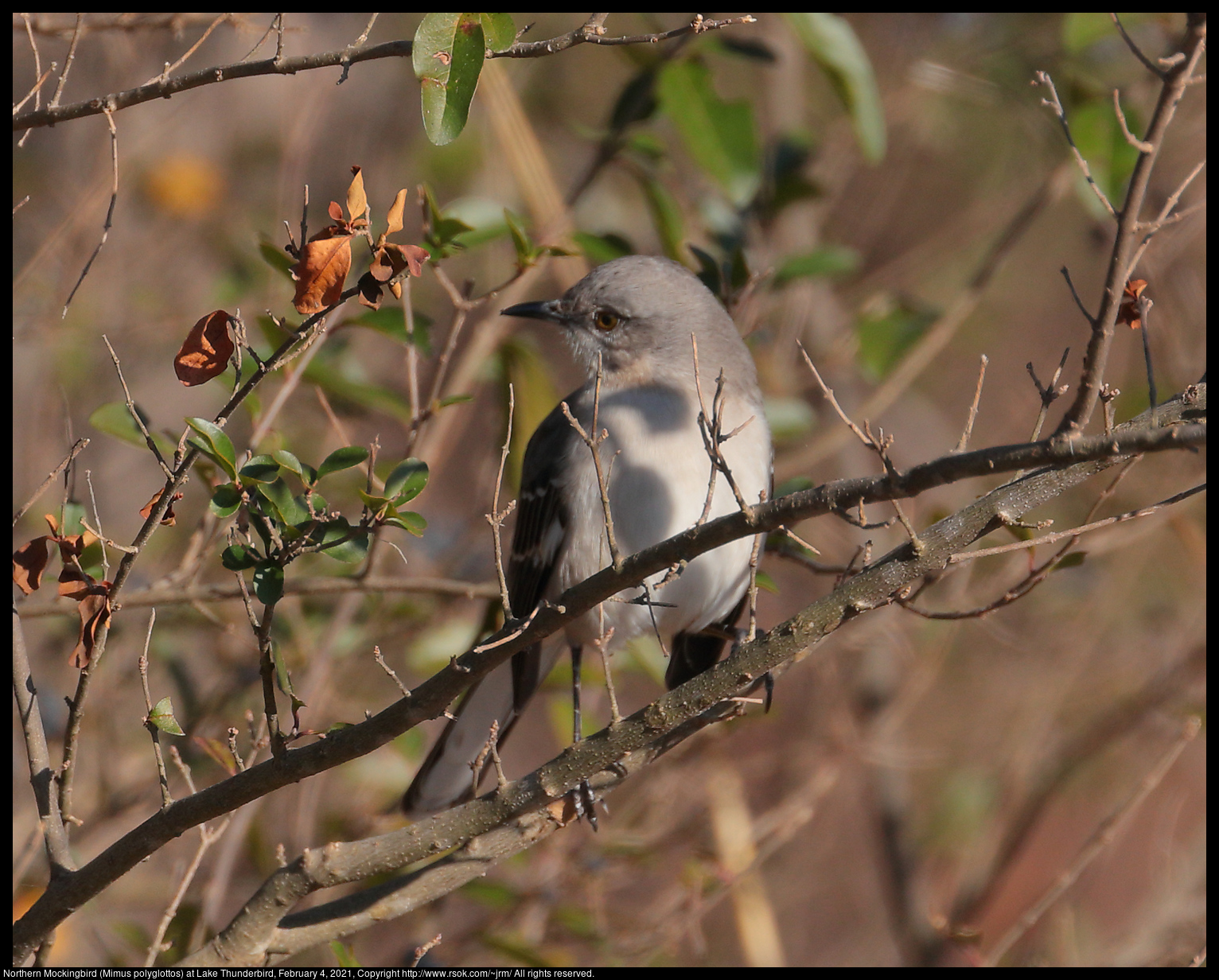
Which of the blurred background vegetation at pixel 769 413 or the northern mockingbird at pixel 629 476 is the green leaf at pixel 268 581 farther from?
the northern mockingbird at pixel 629 476

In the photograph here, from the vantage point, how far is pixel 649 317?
4340 mm

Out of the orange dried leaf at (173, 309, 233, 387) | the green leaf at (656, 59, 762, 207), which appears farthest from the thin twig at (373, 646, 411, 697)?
the green leaf at (656, 59, 762, 207)

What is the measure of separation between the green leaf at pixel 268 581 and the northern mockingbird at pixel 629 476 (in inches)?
64.5

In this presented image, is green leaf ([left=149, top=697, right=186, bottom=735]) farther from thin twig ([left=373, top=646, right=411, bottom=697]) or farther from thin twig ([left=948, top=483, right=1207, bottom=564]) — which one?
thin twig ([left=948, top=483, right=1207, bottom=564])

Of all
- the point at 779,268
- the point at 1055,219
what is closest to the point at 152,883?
the point at 779,268

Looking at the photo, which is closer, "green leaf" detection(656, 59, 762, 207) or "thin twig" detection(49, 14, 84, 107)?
"thin twig" detection(49, 14, 84, 107)

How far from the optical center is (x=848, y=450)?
6258 mm

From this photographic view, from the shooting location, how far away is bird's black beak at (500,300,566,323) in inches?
166

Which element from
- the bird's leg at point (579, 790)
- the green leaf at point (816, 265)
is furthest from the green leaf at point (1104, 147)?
the bird's leg at point (579, 790)

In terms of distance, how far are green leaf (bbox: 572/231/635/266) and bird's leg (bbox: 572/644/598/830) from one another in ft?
5.16

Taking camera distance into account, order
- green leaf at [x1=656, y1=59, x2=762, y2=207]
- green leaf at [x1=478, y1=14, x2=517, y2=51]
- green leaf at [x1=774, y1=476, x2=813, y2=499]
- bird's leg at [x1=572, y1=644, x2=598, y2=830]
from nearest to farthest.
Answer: green leaf at [x1=478, y1=14, x2=517, y2=51]
bird's leg at [x1=572, y1=644, x2=598, y2=830]
green leaf at [x1=774, y1=476, x2=813, y2=499]
green leaf at [x1=656, y1=59, x2=762, y2=207]

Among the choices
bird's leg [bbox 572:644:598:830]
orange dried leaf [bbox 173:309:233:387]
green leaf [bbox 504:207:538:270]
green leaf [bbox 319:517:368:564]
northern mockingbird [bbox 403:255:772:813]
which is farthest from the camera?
northern mockingbird [bbox 403:255:772:813]
